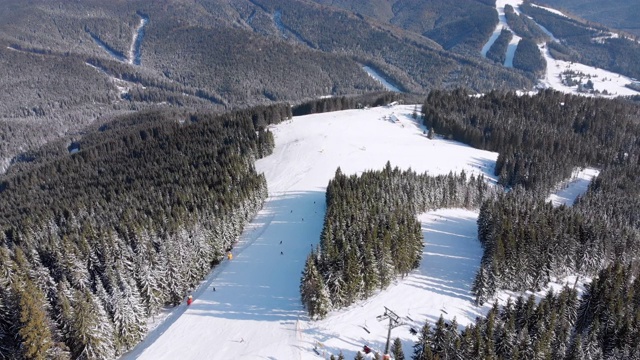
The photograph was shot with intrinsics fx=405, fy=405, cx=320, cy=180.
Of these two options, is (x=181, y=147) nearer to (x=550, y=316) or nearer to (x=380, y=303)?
(x=380, y=303)

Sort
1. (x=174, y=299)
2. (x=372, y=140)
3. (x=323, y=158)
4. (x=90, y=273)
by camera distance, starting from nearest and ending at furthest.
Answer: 1. (x=90, y=273)
2. (x=174, y=299)
3. (x=323, y=158)
4. (x=372, y=140)

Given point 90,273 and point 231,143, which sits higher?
point 231,143

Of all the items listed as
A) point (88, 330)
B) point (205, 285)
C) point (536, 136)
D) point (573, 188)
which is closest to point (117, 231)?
point (205, 285)

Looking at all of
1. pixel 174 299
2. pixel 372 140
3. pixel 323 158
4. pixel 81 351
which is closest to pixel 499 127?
pixel 372 140

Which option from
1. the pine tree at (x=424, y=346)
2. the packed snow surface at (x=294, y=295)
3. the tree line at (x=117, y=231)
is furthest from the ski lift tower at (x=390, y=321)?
the tree line at (x=117, y=231)

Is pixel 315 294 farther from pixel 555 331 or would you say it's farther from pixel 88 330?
pixel 555 331

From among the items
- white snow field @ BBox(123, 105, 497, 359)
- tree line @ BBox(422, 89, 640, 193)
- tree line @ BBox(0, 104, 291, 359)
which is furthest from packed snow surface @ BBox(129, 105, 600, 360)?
tree line @ BBox(422, 89, 640, 193)

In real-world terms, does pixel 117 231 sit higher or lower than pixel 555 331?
higher
